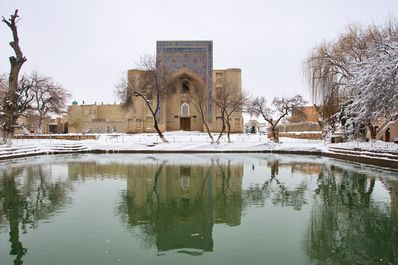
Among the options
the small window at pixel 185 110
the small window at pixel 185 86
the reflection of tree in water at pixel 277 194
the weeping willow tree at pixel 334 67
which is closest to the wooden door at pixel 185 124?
the small window at pixel 185 110

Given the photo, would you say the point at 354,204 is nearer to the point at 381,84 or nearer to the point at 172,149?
the point at 381,84

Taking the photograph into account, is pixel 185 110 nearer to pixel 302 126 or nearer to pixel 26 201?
pixel 302 126

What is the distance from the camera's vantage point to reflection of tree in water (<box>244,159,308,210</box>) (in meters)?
8.73

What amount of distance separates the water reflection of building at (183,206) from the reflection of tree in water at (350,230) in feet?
5.07

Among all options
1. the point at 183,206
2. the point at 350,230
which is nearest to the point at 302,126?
the point at 183,206

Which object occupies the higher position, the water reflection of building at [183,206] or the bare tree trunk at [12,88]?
the bare tree trunk at [12,88]

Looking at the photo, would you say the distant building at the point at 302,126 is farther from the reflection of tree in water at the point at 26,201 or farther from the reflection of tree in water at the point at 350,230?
the reflection of tree in water at the point at 26,201

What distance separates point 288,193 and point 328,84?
17.0 meters

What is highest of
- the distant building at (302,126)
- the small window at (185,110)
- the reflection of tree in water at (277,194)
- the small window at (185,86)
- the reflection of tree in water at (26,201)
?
the small window at (185,86)

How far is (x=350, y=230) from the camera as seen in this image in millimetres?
6441

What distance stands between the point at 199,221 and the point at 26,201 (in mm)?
4687

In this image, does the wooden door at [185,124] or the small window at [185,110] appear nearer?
the small window at [185,110]

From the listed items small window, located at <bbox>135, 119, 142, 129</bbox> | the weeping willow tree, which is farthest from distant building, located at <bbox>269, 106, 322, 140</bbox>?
small window, located at <bbox>135, 119, 142, 129</bbox>

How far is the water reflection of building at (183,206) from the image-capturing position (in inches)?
240
